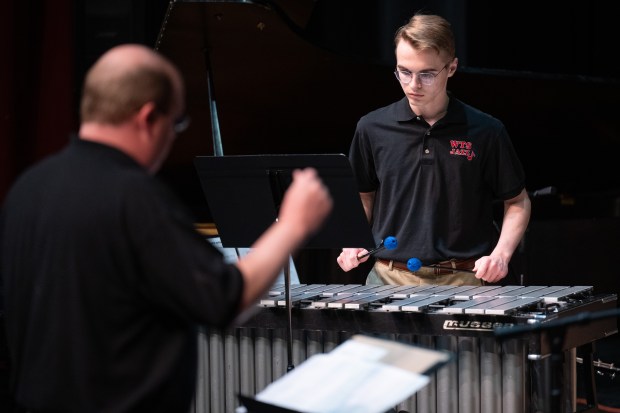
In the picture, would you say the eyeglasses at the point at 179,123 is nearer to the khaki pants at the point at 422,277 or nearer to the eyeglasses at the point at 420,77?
the eyeglasses at the point at 420,77

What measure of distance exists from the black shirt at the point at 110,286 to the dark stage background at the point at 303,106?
3.29 meters

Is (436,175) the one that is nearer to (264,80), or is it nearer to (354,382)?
(354,382)

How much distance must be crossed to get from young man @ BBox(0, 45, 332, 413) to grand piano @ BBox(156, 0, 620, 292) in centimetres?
273

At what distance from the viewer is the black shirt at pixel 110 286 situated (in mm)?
1856

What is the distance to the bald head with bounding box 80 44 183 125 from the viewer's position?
1918 millimetres

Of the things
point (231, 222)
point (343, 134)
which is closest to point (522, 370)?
point (231, 222)

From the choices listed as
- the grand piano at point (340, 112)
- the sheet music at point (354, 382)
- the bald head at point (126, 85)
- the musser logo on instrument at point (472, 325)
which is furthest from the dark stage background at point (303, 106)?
the bald head at point (126, 85)

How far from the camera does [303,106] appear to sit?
6086mm

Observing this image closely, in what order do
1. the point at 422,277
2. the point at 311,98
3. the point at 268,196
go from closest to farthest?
the point at 268,196 → the point at 422,277 → the point at 311,98

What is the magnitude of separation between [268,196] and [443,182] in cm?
86

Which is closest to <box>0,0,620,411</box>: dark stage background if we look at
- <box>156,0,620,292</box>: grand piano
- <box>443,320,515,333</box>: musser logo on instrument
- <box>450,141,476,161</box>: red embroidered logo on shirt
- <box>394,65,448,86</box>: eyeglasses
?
<box>156,0,620,292</box>: grand piano

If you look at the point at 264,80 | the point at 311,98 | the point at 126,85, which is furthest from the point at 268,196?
the point at 311,98

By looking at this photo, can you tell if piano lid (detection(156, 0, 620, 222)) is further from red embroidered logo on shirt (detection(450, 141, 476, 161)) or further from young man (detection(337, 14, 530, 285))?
red embroidered logo on shirt (detection(450, 141, 476, 161))

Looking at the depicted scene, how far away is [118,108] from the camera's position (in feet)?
6.34
